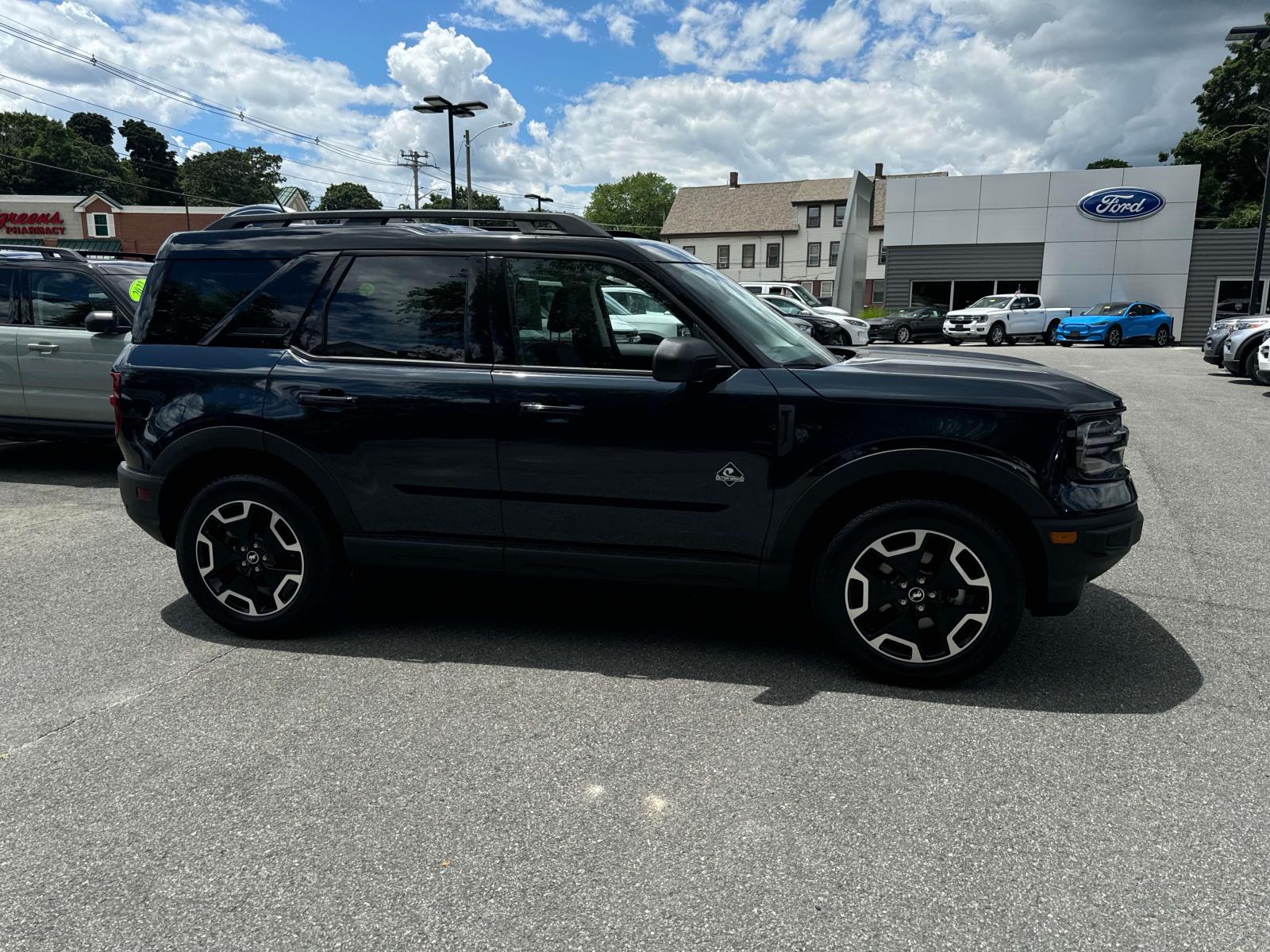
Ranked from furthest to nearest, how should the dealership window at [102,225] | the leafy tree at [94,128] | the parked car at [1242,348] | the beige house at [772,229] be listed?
the leafy tree at [94,128] < the beige house at [772,229] < the dealership window at [102,225] < the parked car at [1242,348]

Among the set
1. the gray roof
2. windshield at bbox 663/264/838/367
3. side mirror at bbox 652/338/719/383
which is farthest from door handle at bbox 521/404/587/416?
the gray roof

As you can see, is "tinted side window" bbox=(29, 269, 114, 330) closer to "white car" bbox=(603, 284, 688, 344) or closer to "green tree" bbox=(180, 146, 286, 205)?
"white car" bbox=(603, 284, 688, 344)

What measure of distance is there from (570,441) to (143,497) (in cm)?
214

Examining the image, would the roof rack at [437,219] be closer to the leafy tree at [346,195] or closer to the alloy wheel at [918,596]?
the alloy wheel at [918,596]

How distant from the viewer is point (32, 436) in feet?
25.6

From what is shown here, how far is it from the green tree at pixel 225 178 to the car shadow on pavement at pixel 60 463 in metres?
106

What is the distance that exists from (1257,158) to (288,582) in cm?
6461

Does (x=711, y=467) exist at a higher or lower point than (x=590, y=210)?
lower

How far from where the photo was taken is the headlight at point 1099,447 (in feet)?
11.4

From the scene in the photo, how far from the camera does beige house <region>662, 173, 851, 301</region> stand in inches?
2798

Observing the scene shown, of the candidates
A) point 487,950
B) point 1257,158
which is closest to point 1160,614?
point 487,950

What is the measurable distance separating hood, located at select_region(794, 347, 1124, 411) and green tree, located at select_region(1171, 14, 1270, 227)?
59375 millimetres

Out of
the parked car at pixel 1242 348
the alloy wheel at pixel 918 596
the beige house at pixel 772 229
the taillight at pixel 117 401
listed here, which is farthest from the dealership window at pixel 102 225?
the alloy wheel at pixel 918 596

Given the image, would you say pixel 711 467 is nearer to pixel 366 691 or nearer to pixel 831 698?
pixel 831 698
